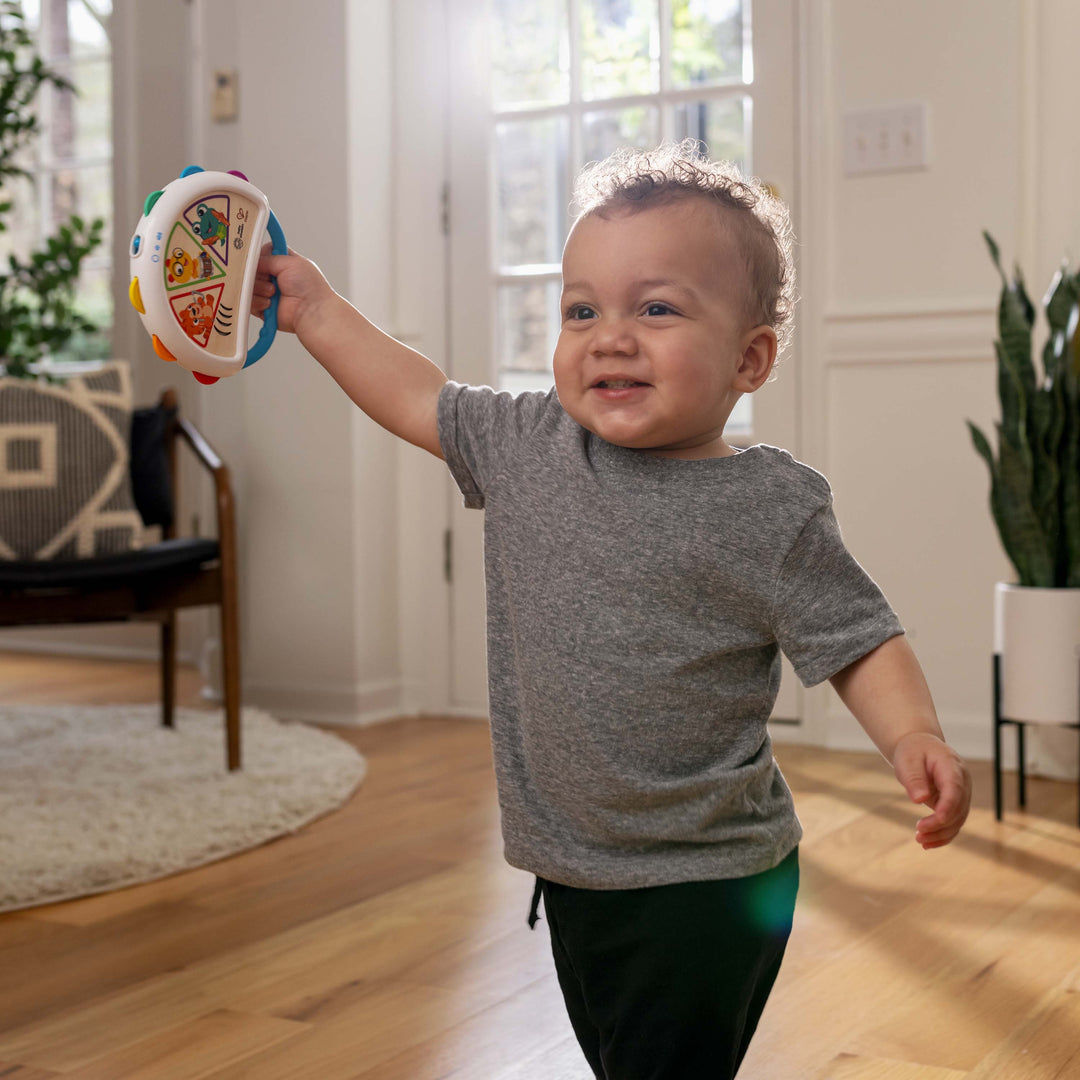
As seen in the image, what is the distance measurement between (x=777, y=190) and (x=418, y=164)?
949 mm

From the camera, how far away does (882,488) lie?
2789 millimetres

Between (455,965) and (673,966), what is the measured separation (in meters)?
0.69

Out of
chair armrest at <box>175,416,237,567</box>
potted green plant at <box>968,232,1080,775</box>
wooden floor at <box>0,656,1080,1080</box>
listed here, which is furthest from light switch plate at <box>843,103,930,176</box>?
chair armrest at <box>175,416,237,567</box>

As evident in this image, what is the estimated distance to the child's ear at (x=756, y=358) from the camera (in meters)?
0.98

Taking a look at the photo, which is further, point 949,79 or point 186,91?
point 186,91

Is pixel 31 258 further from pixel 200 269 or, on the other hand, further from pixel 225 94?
pixel 200 269

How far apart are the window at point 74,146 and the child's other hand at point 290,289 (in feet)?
11.2

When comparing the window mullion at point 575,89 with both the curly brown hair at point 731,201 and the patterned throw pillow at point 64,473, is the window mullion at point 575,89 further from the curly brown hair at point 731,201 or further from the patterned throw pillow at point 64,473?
the curly brown hair at point 731,201

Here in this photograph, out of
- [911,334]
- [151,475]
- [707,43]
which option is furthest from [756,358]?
[707,43]

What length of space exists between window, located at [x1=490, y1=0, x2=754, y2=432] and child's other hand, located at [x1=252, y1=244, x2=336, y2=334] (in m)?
1.93

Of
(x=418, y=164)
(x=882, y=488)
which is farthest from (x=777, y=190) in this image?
(x=418, y=164)

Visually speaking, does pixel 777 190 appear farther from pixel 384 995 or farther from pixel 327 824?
pixel 384 995

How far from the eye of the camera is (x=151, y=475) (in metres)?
2.81

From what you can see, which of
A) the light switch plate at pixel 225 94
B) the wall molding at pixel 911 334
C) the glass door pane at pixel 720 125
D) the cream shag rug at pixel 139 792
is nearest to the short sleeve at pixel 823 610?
the cream shag rug at pixel 139 792
